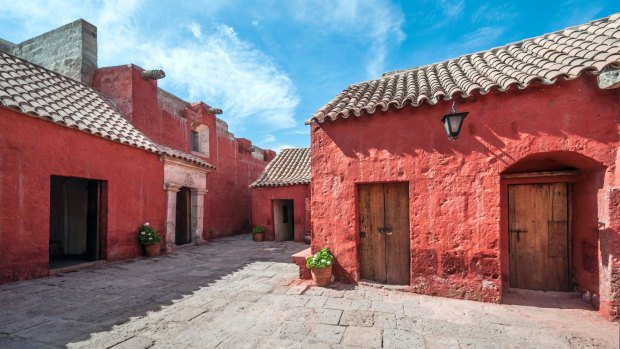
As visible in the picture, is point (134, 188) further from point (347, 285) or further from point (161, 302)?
point (347, 285)

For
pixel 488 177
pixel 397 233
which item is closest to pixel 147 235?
pixel 397 233

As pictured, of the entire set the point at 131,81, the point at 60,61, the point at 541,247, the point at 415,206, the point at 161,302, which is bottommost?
the point at 161,302

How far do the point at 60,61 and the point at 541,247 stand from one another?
1494 cm

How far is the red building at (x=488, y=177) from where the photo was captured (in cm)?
404

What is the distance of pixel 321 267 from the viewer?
5.37 metres

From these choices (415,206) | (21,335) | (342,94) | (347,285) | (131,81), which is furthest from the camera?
(131,81)

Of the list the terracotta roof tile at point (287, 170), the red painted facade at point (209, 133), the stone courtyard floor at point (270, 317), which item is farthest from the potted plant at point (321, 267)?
the red painted facade at point (209, 133)

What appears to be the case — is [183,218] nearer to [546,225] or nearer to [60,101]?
[60,101]

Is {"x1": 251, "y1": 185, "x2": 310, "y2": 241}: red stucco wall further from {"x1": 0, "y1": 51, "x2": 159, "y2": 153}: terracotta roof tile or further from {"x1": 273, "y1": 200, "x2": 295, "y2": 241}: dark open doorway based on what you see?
{"x1": 0, "y1": 51, "x2": 159, "y2": 153}: terracotta roof tile

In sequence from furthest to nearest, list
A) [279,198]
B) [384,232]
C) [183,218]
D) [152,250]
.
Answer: [279,198] → [183,218] → [152,250] → [384,232]

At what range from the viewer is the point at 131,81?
32.4 ft

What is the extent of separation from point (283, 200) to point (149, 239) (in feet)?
21.1

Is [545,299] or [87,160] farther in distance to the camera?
[87,160]

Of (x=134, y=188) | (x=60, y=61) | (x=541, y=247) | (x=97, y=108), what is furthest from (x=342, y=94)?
(x=60, y=61)
